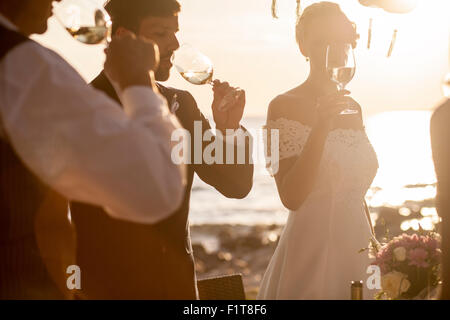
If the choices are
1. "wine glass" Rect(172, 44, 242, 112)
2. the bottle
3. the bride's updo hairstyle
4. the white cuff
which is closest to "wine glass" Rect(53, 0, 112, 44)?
the white cuff

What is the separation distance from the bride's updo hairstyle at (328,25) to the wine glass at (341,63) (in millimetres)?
936

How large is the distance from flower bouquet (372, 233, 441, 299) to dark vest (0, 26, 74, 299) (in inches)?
61.7

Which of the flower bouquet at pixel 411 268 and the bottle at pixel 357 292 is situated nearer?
the bottle at pixel 357 292

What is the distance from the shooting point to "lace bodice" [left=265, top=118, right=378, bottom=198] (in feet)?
13.6

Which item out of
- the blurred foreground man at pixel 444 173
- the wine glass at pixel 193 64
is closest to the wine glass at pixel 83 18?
the wine glass at pixel 193 64

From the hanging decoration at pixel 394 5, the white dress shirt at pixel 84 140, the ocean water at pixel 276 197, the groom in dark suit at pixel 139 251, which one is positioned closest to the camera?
the white dress shirt at pixel 84 140

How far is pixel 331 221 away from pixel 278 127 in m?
0.69

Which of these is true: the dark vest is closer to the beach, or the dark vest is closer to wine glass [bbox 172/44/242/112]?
wine glass [bbox 172/44/242/112]

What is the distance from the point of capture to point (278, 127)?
427cm

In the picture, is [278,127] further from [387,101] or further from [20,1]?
[387,101]

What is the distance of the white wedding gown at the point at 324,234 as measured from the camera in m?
4.17

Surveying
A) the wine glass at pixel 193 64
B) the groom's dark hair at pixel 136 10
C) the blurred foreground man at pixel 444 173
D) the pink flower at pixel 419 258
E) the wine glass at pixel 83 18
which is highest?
the groom's dark hair at pixel 136 10

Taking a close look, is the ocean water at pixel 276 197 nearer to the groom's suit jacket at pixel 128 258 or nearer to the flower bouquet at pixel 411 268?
the flower bouquet at pixel 411 268

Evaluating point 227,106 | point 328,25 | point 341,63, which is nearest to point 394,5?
point 328,25
